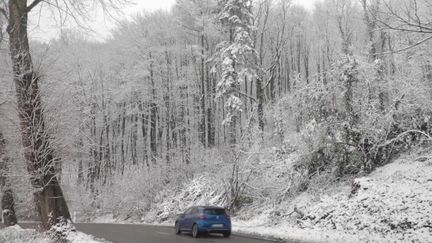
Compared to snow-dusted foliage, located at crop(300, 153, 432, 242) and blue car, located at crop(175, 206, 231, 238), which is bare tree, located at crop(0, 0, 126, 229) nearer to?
blue car, located at crop(175, 206, 231, 238)

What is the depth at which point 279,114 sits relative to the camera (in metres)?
24.5

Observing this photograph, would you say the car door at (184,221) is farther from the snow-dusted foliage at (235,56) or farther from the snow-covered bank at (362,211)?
the snow-dusted foliage at (235,56)

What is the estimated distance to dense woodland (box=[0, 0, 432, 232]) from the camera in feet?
55.0

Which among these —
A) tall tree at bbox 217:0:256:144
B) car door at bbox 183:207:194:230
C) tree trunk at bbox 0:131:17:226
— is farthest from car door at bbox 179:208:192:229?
tall tree at bbox 217:0:256:144

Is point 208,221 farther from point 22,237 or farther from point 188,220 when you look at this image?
point 22,237

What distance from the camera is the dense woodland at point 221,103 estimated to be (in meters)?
16.8

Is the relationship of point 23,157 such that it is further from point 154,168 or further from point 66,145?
point 154,168

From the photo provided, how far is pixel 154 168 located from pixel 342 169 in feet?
65.4

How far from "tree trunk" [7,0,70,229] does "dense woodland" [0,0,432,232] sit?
0.09m

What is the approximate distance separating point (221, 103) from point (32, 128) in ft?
105

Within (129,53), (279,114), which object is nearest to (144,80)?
(129,53)

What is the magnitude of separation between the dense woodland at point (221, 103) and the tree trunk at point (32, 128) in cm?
9

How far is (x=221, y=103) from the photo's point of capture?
152 feet

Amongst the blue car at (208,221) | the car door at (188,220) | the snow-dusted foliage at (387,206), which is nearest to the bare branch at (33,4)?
the blue car at (208,221)
